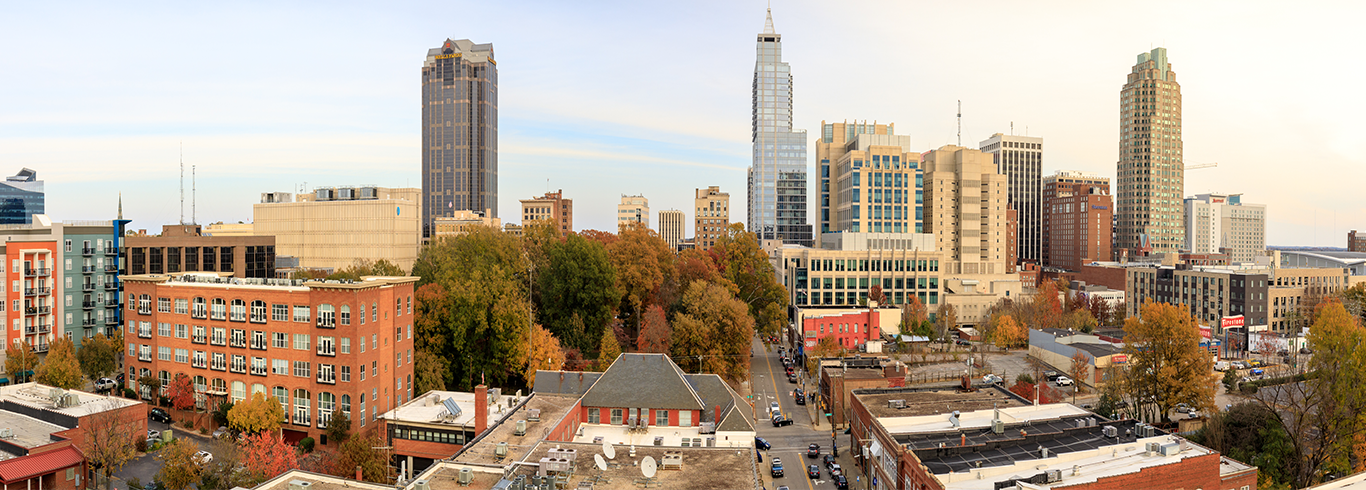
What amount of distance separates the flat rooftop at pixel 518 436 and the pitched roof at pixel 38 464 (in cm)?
2605

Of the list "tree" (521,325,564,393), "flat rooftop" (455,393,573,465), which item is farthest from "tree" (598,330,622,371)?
"flat rooftop" (455,393,573,465)

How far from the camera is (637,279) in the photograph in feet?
300

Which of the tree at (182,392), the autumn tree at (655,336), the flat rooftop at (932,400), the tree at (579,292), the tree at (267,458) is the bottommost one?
the tree at (267,458)

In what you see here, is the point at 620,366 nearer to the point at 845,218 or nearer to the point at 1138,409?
the point at 1138,409

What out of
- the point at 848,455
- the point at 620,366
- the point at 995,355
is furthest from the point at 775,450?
the point at 995,355

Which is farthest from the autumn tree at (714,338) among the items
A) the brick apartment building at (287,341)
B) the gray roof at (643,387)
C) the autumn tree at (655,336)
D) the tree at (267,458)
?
the tree at (267,458)

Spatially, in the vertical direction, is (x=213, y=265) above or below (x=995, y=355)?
above

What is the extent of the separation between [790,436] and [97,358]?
219ft

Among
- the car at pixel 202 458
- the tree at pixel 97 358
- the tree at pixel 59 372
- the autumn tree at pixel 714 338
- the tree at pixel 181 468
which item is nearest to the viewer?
the tree at pixel 181 468

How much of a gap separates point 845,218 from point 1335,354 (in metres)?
89.1

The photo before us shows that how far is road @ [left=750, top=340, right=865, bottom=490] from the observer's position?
52812 mm

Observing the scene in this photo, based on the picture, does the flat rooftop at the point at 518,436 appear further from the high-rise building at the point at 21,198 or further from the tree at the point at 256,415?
the high-rise building at the point at 21,198

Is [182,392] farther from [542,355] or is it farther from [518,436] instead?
[518,436]

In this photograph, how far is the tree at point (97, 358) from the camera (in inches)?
2889
